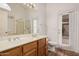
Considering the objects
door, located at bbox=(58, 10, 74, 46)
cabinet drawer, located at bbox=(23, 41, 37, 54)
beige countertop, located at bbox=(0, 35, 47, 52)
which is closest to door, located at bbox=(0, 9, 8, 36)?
beige countertop, located at bbox=(0, 35, 47, 52)

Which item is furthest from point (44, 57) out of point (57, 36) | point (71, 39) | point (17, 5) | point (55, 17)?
point (17, 5)

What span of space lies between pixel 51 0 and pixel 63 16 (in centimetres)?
31

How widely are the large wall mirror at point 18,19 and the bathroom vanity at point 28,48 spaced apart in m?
0.18

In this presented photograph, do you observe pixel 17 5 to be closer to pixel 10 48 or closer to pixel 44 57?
pixel 10 48

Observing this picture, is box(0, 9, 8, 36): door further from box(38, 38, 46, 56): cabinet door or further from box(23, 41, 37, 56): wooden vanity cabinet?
box(38, 38, 46, 56): cabinet door

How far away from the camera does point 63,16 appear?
68.5 inches

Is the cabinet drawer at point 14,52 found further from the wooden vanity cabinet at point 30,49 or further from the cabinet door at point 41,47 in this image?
the cabinet door at point 41,47

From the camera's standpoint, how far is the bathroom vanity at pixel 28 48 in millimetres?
1453

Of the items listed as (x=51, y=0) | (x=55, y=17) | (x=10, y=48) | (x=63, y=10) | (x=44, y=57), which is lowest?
(x=44, y=57)

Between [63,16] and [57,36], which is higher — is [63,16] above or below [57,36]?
above

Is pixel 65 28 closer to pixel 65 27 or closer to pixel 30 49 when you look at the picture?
pixel 65 27

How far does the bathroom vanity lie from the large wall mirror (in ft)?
0.61

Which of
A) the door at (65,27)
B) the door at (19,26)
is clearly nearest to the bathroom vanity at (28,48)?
the door at (19,26)

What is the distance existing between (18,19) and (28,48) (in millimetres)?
480
